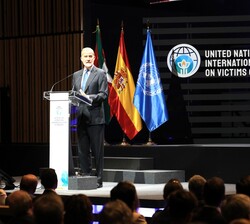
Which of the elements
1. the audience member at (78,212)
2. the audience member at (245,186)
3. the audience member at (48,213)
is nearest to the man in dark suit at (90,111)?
the audience member at (245,186)

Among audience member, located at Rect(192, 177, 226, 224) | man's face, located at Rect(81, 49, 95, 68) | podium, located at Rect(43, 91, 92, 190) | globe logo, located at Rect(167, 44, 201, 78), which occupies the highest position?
globe logo, located at Rect(167, 44, 201, 78)

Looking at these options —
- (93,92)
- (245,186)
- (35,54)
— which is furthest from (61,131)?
(35,54)

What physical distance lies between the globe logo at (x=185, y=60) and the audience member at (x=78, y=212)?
793 cm

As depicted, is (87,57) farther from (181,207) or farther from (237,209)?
(237,209)

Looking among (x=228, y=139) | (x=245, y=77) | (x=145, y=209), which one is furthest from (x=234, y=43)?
(x=145, y=209)

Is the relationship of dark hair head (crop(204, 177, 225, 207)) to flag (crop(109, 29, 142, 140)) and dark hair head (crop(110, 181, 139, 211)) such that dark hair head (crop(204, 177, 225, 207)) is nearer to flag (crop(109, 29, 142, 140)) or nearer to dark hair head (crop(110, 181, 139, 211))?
dark hair head (crop(110, 181, 139, 211))

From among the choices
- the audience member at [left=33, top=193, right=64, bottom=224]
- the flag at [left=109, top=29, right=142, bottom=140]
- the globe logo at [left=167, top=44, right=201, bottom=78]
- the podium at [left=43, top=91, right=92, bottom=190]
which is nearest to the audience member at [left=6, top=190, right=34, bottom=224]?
the audience member at [left=33, top=193, right=64, bottom=224]

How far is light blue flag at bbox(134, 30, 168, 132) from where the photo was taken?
1045 centimetres

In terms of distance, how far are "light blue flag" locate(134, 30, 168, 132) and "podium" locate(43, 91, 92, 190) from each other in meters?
2.79

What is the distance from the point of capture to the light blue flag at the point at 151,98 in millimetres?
10453

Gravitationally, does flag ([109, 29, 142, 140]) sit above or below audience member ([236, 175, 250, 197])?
above

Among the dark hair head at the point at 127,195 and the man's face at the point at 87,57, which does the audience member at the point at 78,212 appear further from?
the man's face at the point at 87,57

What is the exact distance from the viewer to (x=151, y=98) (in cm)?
1049

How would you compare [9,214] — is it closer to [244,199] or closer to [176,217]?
[176,217]
